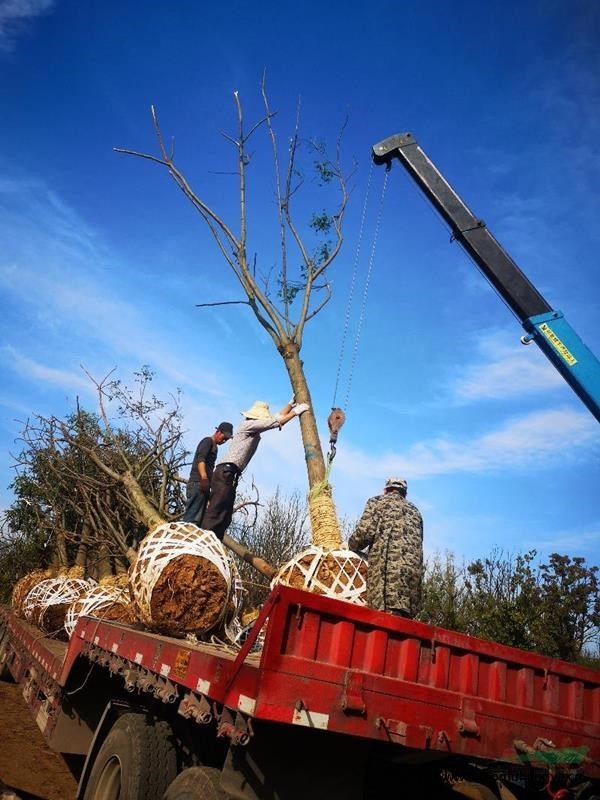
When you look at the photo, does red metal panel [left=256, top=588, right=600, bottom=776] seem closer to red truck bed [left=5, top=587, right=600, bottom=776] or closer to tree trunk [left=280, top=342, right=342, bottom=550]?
red truck bed [left=5, top=587, right=600, bottom=776]

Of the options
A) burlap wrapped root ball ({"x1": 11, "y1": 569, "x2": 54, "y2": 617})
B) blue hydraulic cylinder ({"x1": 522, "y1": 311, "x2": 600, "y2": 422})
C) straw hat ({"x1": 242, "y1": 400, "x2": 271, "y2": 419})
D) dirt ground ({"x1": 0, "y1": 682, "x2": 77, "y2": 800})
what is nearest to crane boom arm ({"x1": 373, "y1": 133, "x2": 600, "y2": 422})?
blue hydraulic cylinder ({"x1": 522, "y1": 311, "x2": 600, "y2": 422})

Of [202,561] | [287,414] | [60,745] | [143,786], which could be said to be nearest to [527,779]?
[143,786]

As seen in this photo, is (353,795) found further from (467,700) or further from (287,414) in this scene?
(287,414)

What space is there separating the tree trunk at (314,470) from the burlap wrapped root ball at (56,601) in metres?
4.15

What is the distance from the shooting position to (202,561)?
16.1 feet

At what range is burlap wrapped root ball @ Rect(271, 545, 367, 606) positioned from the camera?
187 inches

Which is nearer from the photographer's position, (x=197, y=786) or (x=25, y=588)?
(x=197, y=786)

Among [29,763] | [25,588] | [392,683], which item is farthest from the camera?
[25,588]

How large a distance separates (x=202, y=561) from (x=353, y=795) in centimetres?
231

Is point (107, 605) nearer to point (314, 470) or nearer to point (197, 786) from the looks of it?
point (314, 470)

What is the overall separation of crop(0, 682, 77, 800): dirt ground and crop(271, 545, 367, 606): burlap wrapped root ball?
2.20m

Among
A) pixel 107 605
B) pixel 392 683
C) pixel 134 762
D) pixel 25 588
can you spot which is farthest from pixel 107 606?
pixel 25 588

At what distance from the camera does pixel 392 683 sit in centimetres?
287

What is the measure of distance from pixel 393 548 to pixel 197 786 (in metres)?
2.16
